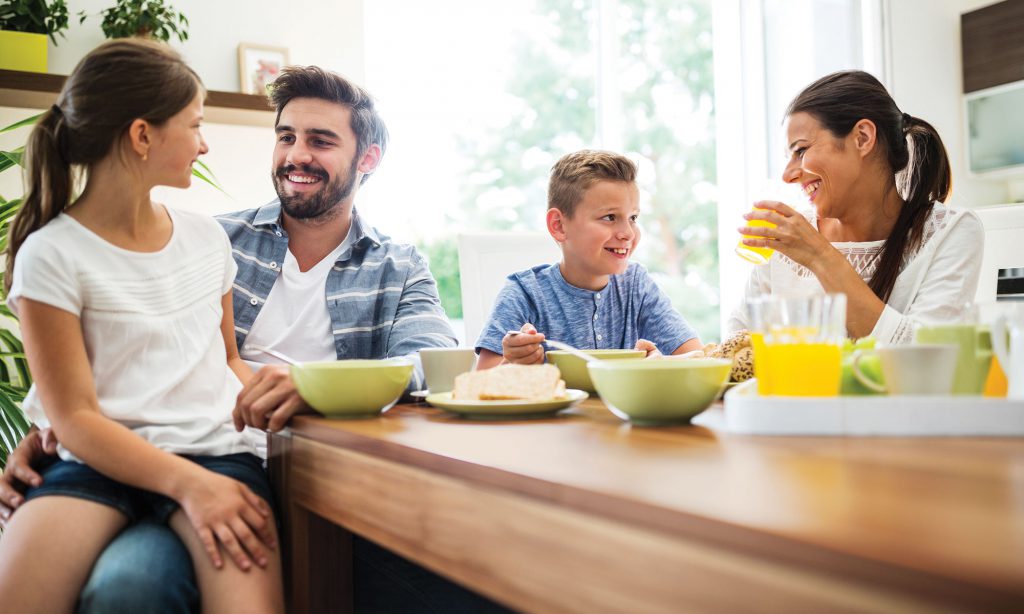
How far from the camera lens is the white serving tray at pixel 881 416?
0.79 metres

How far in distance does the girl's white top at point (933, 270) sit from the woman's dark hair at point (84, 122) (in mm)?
1117

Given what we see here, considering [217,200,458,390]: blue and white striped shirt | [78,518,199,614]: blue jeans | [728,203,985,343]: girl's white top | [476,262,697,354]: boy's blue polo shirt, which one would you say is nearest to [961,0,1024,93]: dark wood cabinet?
[728,203,985,343]: girl's white top

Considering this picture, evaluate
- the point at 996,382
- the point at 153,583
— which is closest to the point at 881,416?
the point at 996,382

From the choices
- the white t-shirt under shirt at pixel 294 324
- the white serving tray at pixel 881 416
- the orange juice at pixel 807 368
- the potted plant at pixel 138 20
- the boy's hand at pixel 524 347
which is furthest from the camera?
the potted plant at pixel 138 20

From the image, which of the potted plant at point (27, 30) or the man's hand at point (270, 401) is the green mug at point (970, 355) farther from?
the potted plant at point (27, 30)

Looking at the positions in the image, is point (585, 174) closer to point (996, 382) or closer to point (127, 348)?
point (127, 348)

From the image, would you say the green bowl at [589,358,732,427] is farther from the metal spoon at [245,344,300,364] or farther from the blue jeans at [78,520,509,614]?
the metal spoon at [245,344,300,364]

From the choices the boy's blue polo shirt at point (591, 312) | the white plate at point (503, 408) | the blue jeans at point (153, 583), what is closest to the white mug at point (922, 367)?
the white plate at point (503, 408)

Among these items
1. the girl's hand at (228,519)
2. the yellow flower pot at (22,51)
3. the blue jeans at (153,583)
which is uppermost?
the yellow flower pot at (22,51)

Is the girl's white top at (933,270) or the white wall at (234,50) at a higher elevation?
the white wall at (234,50)

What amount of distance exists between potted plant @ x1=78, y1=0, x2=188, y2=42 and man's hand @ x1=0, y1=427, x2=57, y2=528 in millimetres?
1991

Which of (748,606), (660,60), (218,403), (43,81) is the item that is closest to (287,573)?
(218,403)

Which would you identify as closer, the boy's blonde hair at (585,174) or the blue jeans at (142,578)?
the blue jeans at (142,578)

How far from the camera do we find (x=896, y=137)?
197 cm
